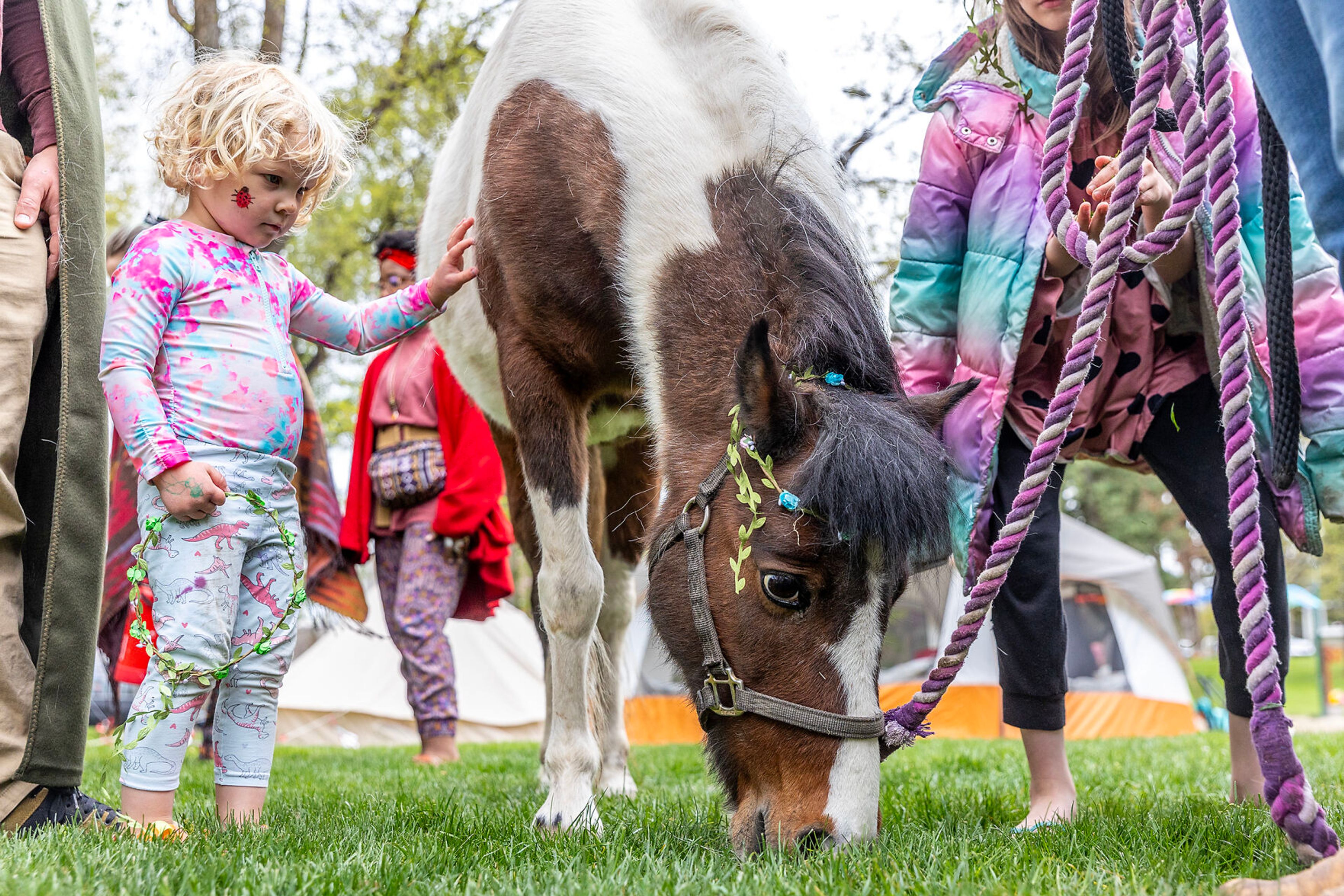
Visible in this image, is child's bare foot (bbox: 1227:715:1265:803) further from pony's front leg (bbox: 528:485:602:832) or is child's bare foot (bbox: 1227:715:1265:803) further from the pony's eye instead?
pony's front leg (bbox: 528:485:602:832)

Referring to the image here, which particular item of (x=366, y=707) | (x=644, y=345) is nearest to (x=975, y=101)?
(x=644, y=345)

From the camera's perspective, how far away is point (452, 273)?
9.68ft

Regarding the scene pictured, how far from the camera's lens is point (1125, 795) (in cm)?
342

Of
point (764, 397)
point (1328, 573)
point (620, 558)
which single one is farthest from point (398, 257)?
point (1328, 573)

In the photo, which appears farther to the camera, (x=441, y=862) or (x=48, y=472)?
(x=48, y=472)

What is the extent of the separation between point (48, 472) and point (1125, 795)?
Result: 10.7 ft

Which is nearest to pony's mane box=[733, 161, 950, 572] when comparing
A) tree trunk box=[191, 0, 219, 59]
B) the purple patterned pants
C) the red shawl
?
the red shawl

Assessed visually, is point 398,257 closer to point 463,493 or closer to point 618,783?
point 463,493

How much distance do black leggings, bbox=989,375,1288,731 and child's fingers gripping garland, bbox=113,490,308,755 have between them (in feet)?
6.16

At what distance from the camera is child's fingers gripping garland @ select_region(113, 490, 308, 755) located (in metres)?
2.40

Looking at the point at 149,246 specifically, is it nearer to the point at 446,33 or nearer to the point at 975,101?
the point at 975,101

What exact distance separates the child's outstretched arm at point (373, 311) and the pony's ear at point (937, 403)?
1.26 m

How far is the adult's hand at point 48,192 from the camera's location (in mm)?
2695

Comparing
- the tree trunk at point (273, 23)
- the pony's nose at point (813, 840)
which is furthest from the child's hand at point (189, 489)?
the tree trunk at point (273, 23)
